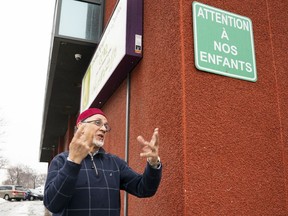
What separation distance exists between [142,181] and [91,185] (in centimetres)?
40

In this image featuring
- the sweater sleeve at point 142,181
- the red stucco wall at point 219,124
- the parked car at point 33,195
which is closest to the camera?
the sweater sleeve at point 142,181

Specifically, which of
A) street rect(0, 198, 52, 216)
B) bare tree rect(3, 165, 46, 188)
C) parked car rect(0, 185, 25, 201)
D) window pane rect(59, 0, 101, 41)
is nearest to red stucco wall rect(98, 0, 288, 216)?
window pane rect(59, 0, 101, 41)

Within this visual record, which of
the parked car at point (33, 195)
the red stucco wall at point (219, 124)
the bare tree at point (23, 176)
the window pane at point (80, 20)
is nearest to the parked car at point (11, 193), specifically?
the parked car at point (33, 195)

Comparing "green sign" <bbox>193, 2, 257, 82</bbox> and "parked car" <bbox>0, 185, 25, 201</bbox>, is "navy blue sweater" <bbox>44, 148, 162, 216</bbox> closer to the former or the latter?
"green sign" <bbox>193, 2, 257, 82</bbox>

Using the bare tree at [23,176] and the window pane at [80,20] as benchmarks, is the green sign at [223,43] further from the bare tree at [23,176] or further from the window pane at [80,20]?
the bare tree at [23,176]

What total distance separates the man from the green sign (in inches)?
35.9

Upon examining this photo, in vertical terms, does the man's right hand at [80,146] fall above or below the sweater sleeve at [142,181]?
above

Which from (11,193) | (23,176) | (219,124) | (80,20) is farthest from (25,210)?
(23,176)

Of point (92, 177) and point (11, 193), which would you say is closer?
point (92, 177)

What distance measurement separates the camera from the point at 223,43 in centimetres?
285

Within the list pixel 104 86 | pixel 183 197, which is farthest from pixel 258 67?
pixel 104 86

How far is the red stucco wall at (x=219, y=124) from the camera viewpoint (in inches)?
99.3

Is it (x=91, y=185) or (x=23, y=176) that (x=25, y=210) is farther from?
(x=23, y=176)

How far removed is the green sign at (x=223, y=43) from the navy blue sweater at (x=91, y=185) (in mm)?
1076
